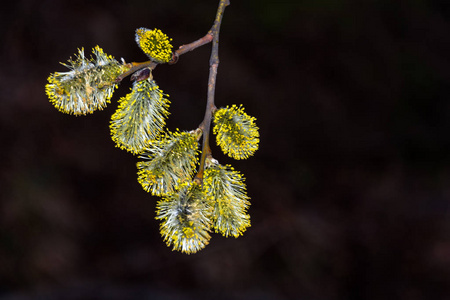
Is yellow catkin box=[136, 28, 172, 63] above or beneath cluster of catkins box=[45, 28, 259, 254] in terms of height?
above

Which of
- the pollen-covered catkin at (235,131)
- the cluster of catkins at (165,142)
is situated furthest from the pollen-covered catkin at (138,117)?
the pollen-covered catkin at (235,131)

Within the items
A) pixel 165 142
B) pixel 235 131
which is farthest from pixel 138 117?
pixel 235 131

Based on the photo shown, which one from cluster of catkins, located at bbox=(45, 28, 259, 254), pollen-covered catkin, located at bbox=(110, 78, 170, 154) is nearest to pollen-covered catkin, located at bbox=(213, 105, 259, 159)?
cluster of catkins, located at bbox=(45, 28, 259, 254)

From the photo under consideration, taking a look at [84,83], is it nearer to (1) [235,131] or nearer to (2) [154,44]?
(2) [154,44]

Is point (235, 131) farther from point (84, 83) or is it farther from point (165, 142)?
point (84, 83)

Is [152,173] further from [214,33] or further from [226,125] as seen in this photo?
[214,33]

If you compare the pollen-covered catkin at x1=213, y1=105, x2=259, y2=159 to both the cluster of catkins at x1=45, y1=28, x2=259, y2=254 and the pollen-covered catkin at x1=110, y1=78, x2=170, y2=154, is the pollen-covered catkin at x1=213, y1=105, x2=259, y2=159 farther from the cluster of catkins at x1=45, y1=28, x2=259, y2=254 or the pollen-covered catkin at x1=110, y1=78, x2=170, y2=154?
the pollen-covered catkin at x1=110, y1=78, x2=170, y2=154

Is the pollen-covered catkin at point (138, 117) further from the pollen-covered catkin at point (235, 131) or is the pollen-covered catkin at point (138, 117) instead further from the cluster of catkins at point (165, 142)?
the pollen-covered catkin at point (235, 131)

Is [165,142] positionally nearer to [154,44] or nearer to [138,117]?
[138,117]

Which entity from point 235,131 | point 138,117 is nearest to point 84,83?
point 138,117
